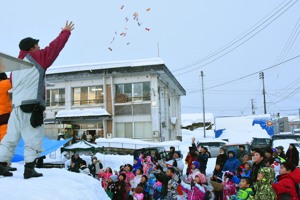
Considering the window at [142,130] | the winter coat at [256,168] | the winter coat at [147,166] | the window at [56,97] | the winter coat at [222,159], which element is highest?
the window at [56,97]

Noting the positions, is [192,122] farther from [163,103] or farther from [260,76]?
[163,103]

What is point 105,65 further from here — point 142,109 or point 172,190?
point 172,190

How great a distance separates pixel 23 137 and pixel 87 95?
96.7 ft

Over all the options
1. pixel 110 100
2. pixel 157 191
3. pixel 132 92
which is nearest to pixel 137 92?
pixel 132 92

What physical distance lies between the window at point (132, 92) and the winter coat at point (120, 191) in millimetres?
21693

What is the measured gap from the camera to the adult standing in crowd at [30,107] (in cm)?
409

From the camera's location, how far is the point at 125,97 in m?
31.9

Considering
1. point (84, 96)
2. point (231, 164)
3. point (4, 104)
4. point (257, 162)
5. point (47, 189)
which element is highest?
point (84, 96)

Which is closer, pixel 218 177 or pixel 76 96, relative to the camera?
pixel 218 177

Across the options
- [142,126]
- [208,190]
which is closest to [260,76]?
[142,126]

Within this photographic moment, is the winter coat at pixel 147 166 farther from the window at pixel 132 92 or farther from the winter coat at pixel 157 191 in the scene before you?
the window at pixel 132 92

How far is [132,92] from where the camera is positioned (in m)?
32.0

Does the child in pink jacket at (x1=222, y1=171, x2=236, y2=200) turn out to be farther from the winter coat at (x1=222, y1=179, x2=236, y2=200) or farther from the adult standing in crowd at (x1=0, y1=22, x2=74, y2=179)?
the adult standing in crowd at (x1=0, y1=22, x2=74, y2=179)

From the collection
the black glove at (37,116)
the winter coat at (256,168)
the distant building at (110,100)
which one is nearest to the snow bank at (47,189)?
the black glove at (37,116)
